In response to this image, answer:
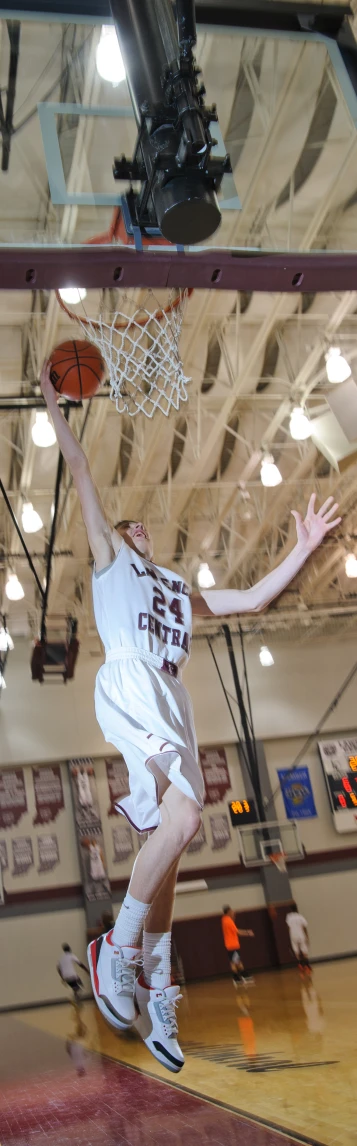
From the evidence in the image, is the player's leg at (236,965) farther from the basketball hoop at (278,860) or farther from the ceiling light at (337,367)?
the ceiling light at (337,367)

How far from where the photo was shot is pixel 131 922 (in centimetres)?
304

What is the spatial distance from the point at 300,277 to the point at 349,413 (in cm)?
532

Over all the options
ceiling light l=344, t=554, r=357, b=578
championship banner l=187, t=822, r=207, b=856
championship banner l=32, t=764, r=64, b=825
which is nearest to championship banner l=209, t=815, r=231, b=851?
championship banner l=187, t=822, r=207, b=856

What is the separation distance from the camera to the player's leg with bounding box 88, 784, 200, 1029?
9.84 ft

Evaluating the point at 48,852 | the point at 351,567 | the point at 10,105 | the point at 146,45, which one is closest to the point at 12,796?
the point at 48,852

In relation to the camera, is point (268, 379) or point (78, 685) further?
point (78, 685)

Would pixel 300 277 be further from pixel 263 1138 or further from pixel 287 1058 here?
pixel 287 1058

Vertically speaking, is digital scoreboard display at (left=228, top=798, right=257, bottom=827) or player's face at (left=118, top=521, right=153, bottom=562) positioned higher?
digital scoreboard display at (left=228, top=798, right=257, bottom=827)

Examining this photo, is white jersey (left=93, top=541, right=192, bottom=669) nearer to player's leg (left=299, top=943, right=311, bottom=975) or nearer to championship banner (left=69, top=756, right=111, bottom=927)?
player's leg (left=299, top=943, right=311, bottom=975)

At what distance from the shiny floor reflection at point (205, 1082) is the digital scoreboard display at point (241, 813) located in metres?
5.63

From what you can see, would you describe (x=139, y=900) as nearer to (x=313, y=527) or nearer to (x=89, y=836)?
(x=313, y=527)

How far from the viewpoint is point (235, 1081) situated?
6316 millimetres

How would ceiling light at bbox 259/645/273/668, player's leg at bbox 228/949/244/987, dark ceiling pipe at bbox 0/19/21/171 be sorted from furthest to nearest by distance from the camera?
1. ceiling light at bbox 259/645/273/668
2. player's leg at bbox 228/949/244/987
3. dark ceiling pipe at bbox 0/19/21/171

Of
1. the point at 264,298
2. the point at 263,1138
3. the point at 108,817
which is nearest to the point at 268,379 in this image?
the point at 264,298
